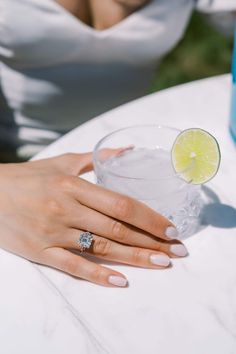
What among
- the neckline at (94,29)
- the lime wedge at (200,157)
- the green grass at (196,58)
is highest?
the lime wedge at (200,157)

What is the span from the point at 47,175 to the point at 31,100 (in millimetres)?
537

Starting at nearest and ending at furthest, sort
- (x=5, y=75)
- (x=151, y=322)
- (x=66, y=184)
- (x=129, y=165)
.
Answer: (x=151, y=322) → (x=66, y=184) → (x=129, y=165) → (x=5, y=75)

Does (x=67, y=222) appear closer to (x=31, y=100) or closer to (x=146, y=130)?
(x=146, y=130)

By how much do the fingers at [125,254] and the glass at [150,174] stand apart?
69mm

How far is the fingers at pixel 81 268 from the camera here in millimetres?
774

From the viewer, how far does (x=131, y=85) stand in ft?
4.65

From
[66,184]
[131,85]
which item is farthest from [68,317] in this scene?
[131,85]

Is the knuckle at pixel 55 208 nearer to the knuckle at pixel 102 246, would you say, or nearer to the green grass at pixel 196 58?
the knuckle at pixel 102 246

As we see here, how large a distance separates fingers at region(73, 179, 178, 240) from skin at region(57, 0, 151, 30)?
593 mm

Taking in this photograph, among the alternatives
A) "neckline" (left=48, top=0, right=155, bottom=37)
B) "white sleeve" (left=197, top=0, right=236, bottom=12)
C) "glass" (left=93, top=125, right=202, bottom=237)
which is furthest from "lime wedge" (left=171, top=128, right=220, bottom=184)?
"white sleeve" (left=197, top=0, right=236, bottom=12)

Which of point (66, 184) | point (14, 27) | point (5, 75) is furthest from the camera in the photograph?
point (5, 75)

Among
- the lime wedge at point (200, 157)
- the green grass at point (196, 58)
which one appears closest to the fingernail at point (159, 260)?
the lime wedge at point (200, 157)

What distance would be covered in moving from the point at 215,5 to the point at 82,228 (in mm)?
793

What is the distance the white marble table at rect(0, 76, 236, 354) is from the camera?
0.70m
